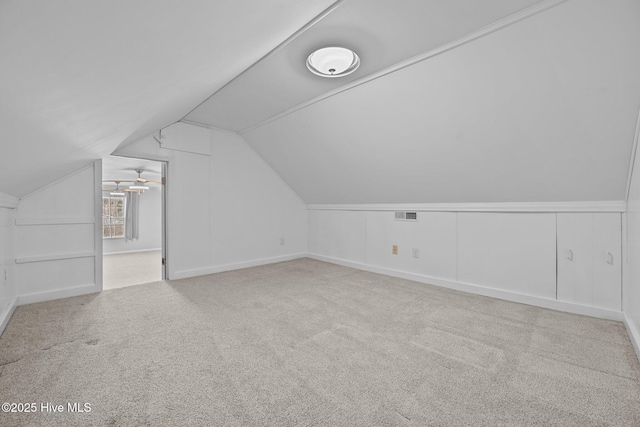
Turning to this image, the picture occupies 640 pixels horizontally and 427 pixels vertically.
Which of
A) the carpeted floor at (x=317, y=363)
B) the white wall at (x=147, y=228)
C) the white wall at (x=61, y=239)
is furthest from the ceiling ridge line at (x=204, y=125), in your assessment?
the white wall at (x=147, y=228)

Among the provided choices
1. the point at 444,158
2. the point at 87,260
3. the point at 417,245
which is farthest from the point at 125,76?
the point at 417,245

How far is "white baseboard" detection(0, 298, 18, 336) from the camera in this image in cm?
216

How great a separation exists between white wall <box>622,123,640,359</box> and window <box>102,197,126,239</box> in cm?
929

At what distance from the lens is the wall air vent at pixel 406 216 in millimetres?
3828

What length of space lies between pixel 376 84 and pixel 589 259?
253 centimetres

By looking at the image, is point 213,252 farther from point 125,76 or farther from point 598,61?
A: point 598,61

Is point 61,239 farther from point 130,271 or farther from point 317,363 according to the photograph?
point 317,363

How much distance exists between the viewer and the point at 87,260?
313cm

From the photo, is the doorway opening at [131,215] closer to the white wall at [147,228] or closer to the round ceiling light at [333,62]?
the white wall at [147,228]

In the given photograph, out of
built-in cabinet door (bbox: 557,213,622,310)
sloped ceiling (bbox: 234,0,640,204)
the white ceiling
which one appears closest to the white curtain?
sloped ceiling (bbox: 234,0,640,204)

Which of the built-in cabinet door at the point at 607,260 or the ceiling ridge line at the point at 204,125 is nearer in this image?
the built-in cabinet door at the point at 607,260

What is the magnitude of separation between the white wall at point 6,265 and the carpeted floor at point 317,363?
149 millimetres

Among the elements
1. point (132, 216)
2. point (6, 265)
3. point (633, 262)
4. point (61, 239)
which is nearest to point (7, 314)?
point (6, 265)

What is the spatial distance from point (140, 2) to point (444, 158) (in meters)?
2.86
